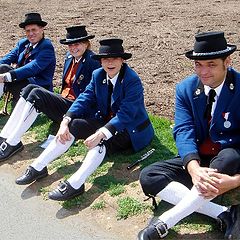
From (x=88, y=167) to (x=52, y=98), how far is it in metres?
1.40

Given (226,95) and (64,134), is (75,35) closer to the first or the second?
(64,134)

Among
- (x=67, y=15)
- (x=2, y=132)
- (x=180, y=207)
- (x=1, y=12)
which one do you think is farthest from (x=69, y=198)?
(x=1, y=12)

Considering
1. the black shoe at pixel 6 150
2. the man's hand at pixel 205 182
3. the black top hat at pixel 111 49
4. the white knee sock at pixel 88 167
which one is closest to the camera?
the man's hand at pixel 205 182

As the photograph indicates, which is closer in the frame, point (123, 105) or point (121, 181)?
point (121, 181)

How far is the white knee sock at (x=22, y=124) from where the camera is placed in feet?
19.6

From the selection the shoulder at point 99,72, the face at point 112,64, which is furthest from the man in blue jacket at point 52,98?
the face at point 112,64

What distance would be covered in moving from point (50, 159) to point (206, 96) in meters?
1.88

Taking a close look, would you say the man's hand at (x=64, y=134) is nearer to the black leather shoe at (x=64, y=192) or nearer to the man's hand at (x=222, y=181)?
the black leather shoe at (x=64, y=192)

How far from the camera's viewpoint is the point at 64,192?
16.3 feet

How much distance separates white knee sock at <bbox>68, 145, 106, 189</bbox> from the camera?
5.02 meters

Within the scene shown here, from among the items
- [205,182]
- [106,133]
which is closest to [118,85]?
[106,133]

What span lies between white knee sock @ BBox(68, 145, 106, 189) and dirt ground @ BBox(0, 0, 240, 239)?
74.6 inches

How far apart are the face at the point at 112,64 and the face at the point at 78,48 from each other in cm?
78

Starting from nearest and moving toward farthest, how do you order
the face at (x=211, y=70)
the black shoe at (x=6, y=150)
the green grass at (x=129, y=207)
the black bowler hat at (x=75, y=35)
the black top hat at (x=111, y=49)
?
the face at (x=211, y=70) < the green grass at (x=129, y=207) < the black top hat at (x=111, y=49) < the black shoe at (x=6, y=150) < the black bowler hat at (x=75, y=35)
